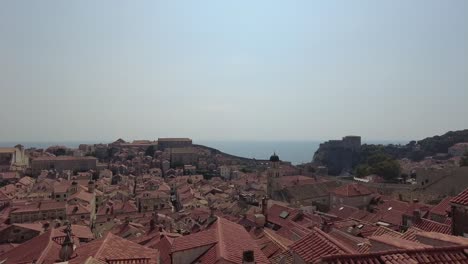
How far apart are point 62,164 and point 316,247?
11305 cm

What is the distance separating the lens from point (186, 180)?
295ft

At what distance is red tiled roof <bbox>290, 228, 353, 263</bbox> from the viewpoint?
26.2ft

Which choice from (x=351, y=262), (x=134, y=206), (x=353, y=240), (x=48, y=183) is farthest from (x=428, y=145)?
(x=351, y=262)

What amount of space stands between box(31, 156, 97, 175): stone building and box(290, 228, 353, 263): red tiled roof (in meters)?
108

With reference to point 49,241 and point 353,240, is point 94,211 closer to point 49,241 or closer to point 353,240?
point 49,241

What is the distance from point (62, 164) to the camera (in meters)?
110

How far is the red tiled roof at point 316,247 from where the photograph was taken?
7977mm

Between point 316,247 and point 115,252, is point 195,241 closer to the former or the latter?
point 115,252

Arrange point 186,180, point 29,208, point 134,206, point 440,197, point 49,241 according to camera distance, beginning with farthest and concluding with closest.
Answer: point 186,180
point 134,206
point 29,208
point 440,197
point 49,241

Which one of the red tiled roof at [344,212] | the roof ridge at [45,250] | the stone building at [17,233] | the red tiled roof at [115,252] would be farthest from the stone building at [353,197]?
the red tiled roof at [115,252]

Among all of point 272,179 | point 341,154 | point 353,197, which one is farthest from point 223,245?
point 341,154

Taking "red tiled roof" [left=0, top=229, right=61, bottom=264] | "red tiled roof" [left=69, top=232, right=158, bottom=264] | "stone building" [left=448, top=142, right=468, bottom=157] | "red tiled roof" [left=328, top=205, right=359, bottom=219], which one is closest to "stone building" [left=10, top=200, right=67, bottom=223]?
"red tiled roof" [left=0, top=229, right=61, bottom=264]

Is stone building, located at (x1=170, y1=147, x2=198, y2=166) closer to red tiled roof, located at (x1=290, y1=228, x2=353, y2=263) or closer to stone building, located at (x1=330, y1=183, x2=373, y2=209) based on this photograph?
stone building, located at (x1=330, y1=183, x2=373, y2=209)

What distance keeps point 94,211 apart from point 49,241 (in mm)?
42142
